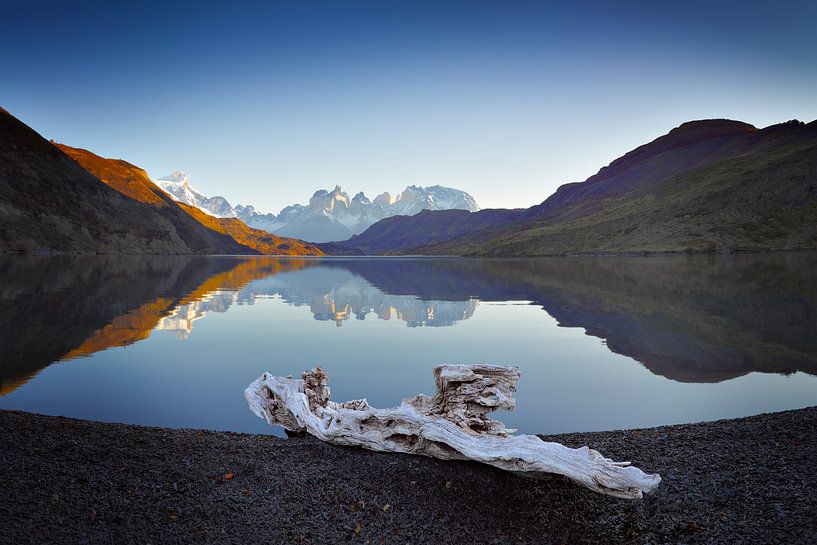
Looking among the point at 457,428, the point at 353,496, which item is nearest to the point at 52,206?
the point at 353,496

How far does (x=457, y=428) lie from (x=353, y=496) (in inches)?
79.5

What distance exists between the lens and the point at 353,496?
775 cm

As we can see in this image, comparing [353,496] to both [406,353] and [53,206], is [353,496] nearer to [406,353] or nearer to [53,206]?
[406,353]

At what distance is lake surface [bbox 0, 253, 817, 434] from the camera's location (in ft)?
42.5

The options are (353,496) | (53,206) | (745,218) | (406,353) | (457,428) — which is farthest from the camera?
(745,218)

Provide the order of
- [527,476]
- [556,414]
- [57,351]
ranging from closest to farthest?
[527,476] → [556,414] → [57,351]

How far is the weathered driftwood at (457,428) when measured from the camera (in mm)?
7219

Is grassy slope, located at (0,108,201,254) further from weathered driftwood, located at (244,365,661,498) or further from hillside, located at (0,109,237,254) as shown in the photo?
weathered driftwood, located at (244,365,661,498)

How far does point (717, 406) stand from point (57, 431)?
15599mm

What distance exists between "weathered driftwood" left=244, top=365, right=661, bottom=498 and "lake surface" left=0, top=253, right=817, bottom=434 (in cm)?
160

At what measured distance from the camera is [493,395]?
29.1ft

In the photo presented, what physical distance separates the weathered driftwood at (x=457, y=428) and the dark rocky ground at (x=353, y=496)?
36cm

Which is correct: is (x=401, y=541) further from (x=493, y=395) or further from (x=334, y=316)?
(x=334, y=316)

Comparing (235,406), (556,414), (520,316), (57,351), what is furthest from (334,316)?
(556,414)
